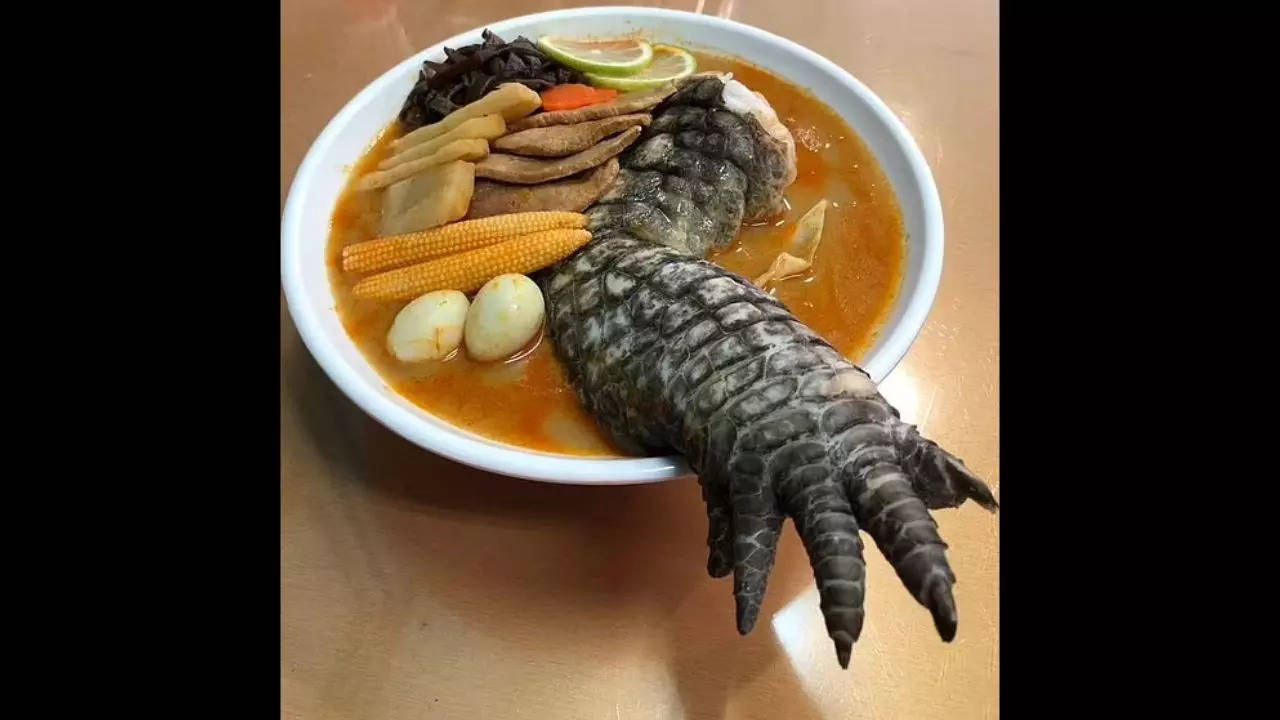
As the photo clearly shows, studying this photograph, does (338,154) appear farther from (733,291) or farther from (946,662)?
(946,662)

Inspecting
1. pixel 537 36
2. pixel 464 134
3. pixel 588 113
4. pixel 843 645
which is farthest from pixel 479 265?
pixel 843 645

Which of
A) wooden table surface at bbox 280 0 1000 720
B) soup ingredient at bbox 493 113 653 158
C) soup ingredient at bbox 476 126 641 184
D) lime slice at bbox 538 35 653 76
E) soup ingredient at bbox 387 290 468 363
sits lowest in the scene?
wooden table surface at bbox 280 0 1000 720

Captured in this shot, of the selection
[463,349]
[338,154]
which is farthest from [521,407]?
[338,154]

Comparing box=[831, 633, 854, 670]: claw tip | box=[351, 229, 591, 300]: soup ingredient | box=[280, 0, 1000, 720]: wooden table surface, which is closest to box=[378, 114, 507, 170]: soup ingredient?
box=[351, 229, 591, 300]: soup ingredient

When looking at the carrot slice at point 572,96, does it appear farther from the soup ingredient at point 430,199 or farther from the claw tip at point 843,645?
the claw tip at point 843,645

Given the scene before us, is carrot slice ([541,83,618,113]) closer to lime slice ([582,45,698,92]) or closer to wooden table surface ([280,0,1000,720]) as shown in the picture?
lime slice ([582,45,698,92])

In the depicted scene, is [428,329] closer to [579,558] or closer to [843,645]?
[579,558]
